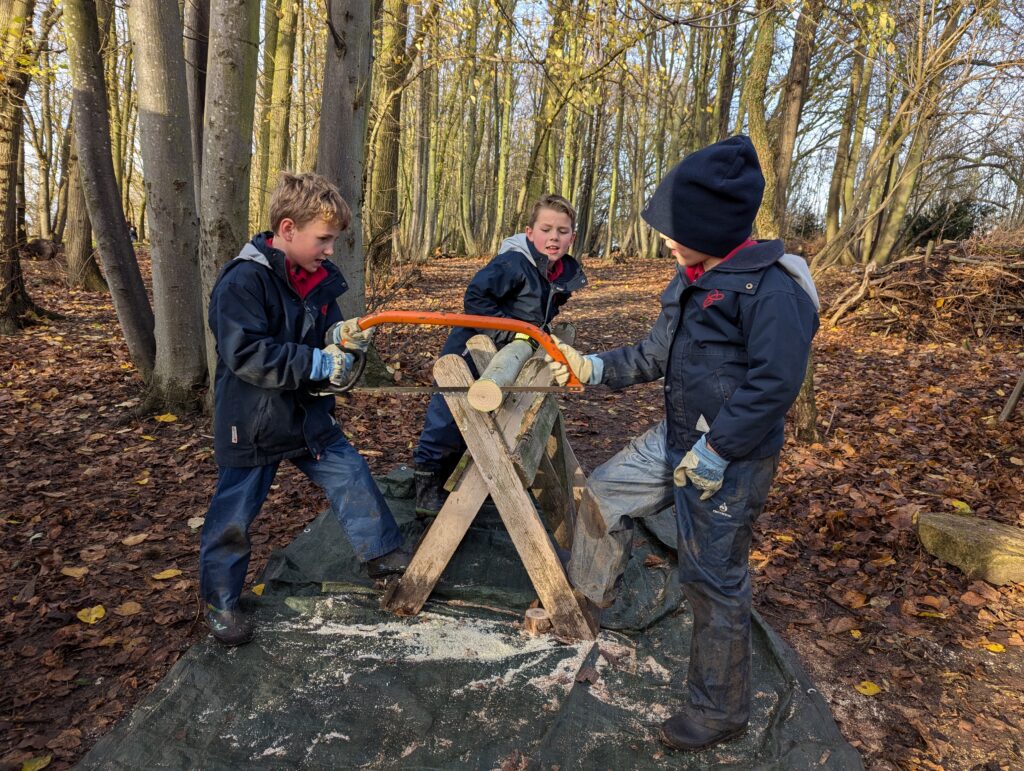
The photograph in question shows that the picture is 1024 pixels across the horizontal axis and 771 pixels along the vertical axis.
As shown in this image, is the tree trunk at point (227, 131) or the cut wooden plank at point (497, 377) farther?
the tree trunk at point (227, 131)

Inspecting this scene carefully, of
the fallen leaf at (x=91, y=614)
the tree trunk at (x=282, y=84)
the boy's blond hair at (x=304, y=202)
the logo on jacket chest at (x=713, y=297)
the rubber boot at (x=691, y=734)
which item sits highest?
the tree trunk at (x=282, y=84)

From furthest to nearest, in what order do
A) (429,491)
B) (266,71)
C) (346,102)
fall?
1. (266,71)
2. (346,102)
3. (429,491)

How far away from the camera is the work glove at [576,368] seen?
268 cm

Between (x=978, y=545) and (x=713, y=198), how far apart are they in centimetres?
276

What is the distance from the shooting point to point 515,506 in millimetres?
2873

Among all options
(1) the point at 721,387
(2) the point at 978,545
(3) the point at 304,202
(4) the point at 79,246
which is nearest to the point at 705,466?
(1) the point at 721,387

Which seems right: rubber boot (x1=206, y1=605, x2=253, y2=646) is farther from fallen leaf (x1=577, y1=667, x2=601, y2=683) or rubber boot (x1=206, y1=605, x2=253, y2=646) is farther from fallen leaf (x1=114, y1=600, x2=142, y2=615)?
fallen leaf (x1=577, y1=667, x2=601, y2=683)

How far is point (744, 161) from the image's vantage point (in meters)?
2.18

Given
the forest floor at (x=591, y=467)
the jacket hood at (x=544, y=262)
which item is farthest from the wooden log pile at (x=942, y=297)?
the jacket hood at (x=544, y=262)

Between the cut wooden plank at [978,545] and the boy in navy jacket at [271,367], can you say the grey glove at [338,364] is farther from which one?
the cut wooden plank at [978,545]

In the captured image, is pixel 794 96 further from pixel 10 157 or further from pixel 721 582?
pixel 10 157

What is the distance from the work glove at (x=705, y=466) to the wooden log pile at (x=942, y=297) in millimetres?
8258

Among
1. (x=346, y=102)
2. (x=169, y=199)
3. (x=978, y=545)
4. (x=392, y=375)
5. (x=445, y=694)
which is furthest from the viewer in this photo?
(x=392, y=375)

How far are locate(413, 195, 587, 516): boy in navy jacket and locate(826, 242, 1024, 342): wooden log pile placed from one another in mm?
7208
